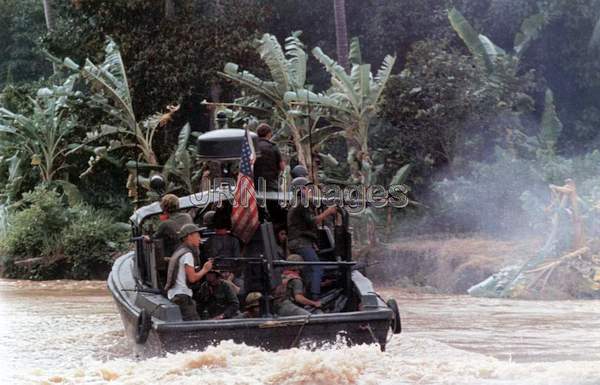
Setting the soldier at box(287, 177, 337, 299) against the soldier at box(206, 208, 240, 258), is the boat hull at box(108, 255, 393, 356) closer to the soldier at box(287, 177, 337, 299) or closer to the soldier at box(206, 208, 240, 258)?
the soldier at box(206, 208, 240, 258)

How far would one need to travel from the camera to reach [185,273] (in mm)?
11383

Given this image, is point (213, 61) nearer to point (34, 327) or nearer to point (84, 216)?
point (84, 216)

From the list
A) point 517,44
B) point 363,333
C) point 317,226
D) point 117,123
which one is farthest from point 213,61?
point 363,333

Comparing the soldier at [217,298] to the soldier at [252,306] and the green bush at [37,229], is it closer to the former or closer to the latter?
the soldier at [252,306]

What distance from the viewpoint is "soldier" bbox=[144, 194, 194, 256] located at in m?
11.9

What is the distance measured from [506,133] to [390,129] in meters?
2.22

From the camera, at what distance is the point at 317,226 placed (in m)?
12.6

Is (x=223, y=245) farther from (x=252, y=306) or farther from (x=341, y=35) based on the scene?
(x=341, y=35)

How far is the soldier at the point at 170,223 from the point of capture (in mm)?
11875

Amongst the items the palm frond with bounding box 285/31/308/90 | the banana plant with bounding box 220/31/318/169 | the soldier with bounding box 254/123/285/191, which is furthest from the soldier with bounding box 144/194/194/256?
the palm frond with bounding box 285/31/308/90

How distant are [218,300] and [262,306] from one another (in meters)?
0.54

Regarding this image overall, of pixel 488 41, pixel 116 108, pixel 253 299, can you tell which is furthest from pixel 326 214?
pixel 116 108

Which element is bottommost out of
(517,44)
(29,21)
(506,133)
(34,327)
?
(34,327)

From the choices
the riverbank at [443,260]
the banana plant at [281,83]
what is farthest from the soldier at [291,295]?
the banana plant at [281,83]
